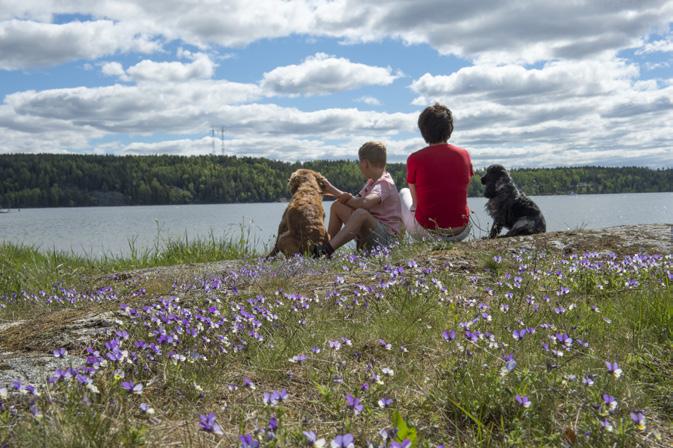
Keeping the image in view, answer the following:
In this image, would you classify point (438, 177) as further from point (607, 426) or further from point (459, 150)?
point (607, 426)

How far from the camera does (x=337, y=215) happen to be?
372 inches

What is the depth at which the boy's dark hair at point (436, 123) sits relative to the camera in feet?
28.4

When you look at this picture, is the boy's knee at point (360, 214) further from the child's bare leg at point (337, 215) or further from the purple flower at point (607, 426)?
the purple flower at point (607, 426)

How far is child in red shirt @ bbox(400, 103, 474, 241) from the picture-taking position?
8656 mm

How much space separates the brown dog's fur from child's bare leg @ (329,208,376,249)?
0.98ft

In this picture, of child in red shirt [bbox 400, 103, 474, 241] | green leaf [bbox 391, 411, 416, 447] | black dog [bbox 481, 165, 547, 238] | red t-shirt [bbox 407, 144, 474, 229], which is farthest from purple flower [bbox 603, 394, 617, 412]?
black dog [bbox 481, 165, 547, 238]

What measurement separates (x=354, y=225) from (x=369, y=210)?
62 cm

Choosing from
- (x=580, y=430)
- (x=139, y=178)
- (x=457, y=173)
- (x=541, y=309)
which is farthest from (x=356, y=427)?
(x=139, y=178)

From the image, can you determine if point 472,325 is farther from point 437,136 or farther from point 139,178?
point 139,178

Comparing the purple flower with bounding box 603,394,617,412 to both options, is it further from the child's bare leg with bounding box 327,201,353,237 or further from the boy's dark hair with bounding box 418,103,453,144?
the child's bare leg with bounding box 327,201,353,237

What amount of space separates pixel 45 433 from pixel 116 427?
12.5 inches

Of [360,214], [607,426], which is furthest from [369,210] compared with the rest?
[607,426]

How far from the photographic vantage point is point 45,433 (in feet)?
7.23

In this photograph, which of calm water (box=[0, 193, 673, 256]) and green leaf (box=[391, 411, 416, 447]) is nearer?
green leaf (box=[391, 411, 416, 447])
